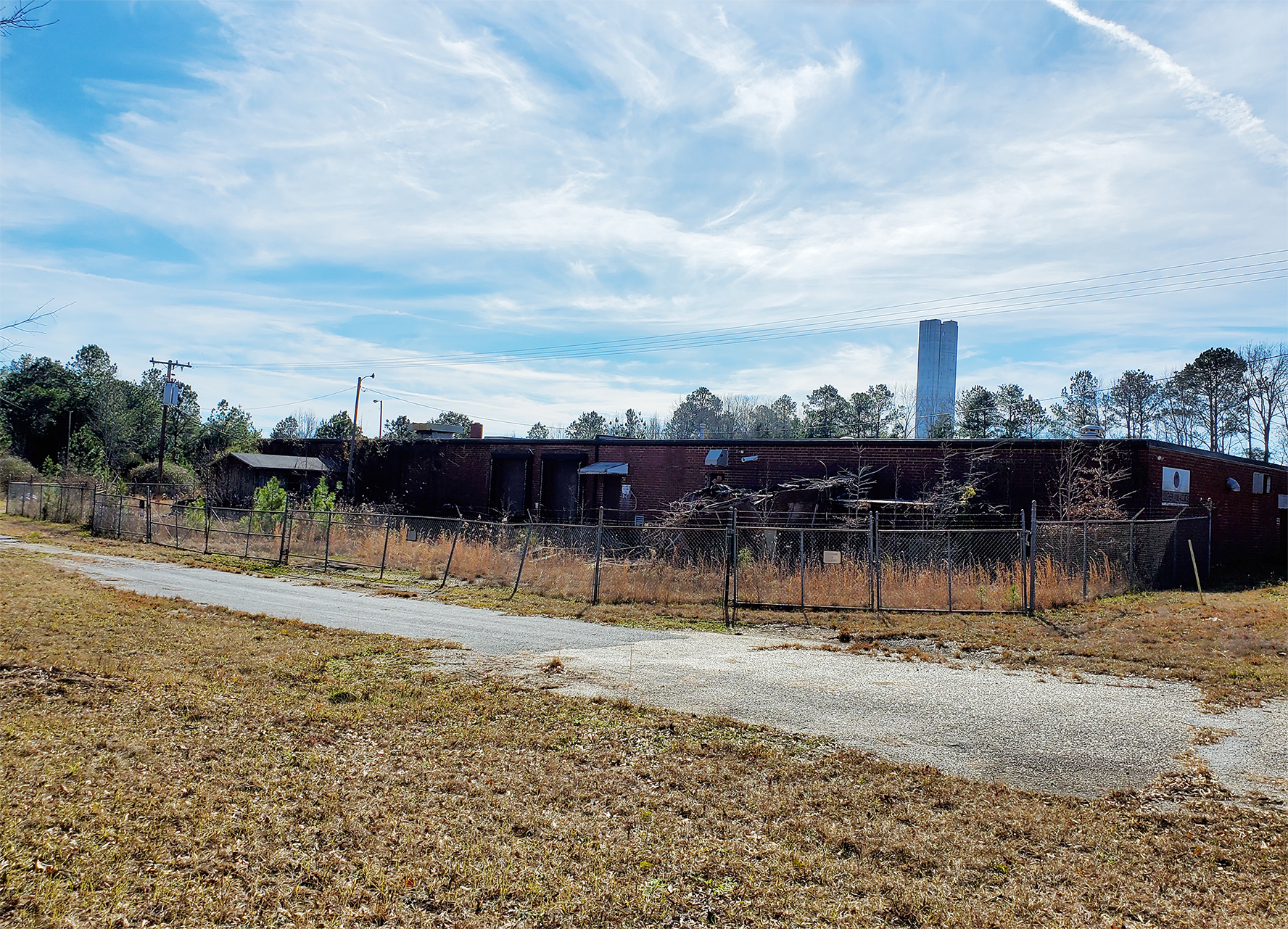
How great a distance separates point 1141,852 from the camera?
4730 millimetres

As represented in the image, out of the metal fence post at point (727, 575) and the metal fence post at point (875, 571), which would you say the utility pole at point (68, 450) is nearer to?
the metal fence post at point (727, 575)

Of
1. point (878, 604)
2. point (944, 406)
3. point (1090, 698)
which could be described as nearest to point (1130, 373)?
point (944, 406)

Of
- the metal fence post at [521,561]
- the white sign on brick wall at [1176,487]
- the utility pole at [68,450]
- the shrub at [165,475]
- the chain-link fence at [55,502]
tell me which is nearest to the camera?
the metal fence post at [521,561]

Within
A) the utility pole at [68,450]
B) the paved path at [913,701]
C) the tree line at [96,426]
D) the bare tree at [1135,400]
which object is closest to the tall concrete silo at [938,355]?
the bare tree at [1135,400]

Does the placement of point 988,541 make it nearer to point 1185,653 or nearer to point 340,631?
point 1185,653

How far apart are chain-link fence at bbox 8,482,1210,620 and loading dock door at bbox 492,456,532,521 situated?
840cm

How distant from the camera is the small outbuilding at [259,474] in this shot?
124 feet

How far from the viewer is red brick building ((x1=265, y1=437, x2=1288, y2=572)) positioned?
908 inches

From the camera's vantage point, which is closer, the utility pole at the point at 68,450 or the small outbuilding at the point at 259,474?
the small outbuilding at the point at 259,474

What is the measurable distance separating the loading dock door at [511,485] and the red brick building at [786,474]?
0.05 m

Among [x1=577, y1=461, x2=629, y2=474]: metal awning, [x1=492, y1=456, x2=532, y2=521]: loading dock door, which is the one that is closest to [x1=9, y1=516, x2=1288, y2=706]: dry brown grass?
[x1=577, y1=461, x2=629, y2=474]: metal awning

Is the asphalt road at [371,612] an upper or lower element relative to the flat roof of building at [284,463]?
lower

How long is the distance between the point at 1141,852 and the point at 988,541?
16.2 m

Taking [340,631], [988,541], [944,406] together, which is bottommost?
[340,631]
